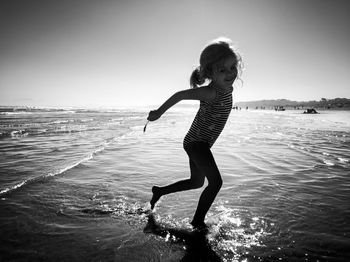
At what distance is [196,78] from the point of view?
282 centimetres

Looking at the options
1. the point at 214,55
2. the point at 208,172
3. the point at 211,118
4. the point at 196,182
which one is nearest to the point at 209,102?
the point at 211,118

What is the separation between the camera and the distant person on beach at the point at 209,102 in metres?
2.55

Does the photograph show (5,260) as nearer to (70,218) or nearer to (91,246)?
(91,246)

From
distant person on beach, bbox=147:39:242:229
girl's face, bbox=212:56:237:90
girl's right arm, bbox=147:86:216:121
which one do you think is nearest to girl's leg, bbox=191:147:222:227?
distant person on beach, bbox=147:39:242:229

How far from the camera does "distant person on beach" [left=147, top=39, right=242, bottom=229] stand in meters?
2.55

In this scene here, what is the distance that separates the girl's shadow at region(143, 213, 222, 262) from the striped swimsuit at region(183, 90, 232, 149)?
1.03 meters

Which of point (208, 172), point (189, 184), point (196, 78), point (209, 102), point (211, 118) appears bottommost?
point (189, 184)

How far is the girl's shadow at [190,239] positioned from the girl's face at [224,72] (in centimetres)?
166

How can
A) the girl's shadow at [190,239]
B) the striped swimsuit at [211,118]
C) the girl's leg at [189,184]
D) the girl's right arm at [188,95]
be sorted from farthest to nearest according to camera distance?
the girl's leg at [189,184], the striped swimsuit at [211,118], the girl's right arm at [188,95], the girl's shadow at [190,239]

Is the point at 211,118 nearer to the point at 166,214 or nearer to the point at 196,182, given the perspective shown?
the point at 196,182

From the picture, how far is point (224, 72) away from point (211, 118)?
51cm

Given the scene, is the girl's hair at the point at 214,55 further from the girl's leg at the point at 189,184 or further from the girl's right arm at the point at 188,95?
the girl's leg at the point at 189,184

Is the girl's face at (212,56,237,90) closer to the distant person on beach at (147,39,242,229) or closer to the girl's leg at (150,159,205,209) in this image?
the distant person on beach at (147,39,242,229)

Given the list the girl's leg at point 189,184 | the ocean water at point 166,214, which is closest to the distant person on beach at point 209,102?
the girl's leg at point 189,184
